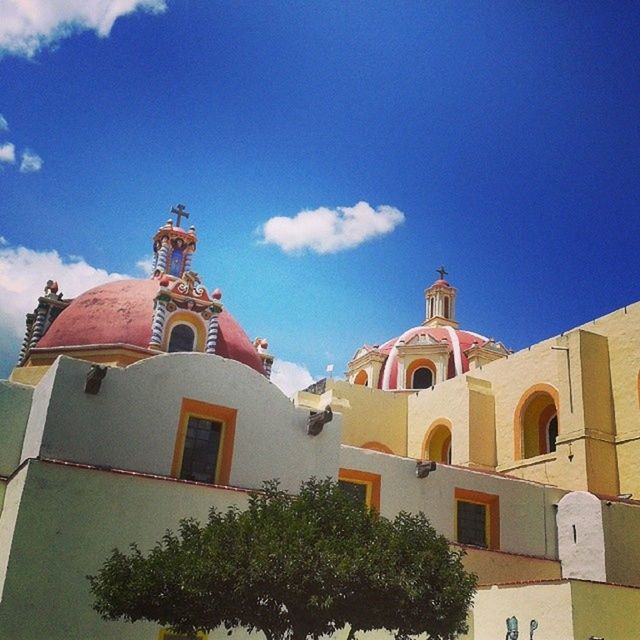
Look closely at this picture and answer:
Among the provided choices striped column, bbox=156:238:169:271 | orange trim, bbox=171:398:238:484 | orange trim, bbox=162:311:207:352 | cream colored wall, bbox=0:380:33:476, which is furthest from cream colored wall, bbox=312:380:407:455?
cream colored wall, bbox=0:380:33:476

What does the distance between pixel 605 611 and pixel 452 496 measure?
4401 millimetres

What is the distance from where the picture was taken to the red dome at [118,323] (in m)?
16.9

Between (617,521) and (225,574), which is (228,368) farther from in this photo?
(617,521)

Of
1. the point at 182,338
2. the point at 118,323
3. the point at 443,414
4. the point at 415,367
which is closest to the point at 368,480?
the point at 182,338

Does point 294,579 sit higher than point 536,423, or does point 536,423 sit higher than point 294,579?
point 536,423

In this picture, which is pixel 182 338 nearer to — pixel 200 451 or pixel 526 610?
pixel 200 451

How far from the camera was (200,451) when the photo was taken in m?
12.3

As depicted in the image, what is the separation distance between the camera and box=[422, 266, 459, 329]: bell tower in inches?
1320

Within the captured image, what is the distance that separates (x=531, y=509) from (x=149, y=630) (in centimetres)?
950

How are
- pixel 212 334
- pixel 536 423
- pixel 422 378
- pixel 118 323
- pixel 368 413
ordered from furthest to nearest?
pixel 422 378
pixel 368 413
pixel 536 423
pixel 212 334
pixel 118 323

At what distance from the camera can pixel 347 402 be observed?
22.9 metres

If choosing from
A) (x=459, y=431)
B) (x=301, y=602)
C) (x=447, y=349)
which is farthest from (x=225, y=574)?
(x=447, y=349)

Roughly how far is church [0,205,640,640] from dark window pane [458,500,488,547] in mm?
56

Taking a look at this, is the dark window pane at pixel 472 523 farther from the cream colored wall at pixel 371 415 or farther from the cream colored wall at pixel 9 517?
the cream colored wall at pixel 9 517
